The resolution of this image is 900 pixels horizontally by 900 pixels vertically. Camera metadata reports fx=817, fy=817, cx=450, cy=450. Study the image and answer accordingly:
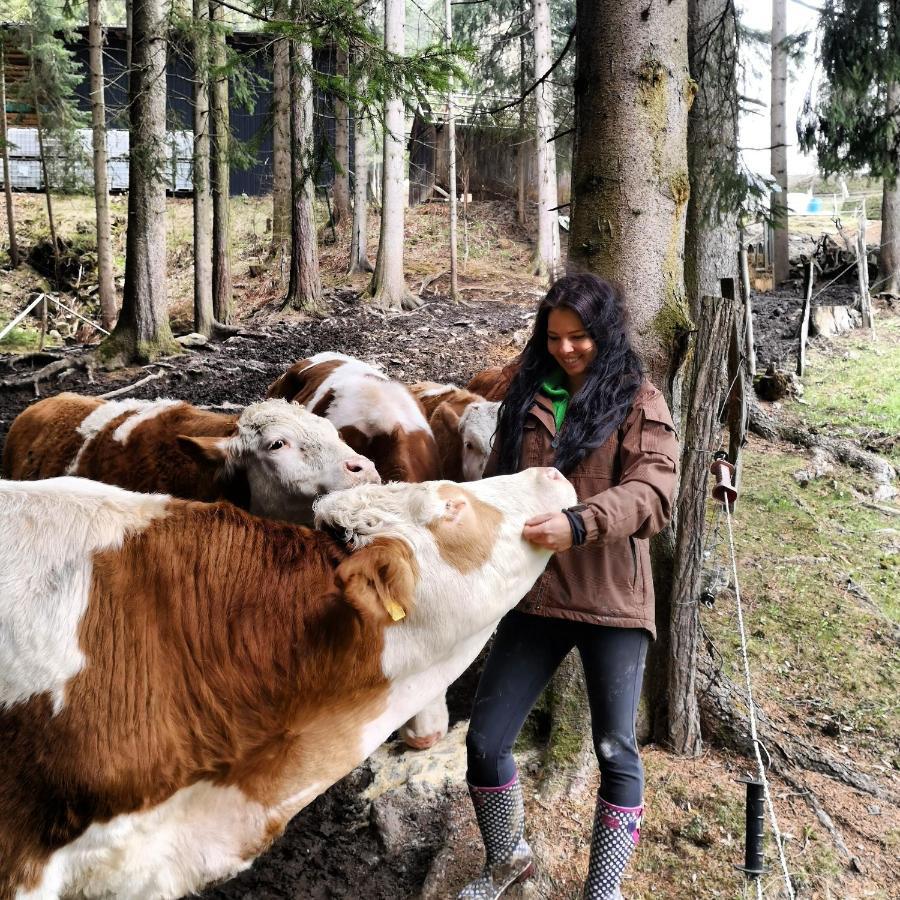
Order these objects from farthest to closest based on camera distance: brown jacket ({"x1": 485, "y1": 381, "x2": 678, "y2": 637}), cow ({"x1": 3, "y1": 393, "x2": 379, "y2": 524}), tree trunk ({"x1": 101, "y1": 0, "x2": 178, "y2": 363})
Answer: tree trunk ({"x1": 101, "y1": 0, "x2": 178, "y2": 363}) → cow ({"x1": 3, "y1": 393, "x2": 379, "y2": 524}) → brown jacket ({"x1": 485, "y1": 381, "x2": 678, "y2": 637})

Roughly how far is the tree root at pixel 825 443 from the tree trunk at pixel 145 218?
25.6 ft

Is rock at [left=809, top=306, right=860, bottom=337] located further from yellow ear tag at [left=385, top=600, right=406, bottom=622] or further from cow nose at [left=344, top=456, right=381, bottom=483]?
yellow ear tag at [left=385, top=600, right=406, bottom=622]

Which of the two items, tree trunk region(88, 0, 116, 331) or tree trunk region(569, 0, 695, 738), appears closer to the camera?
tree trunk region(569, 0, 695, 738)

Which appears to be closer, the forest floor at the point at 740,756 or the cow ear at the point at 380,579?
the cow ear at the point at 380,579

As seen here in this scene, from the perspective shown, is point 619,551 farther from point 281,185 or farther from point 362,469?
point 281,185

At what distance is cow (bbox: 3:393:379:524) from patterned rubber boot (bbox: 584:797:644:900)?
2.12 metres

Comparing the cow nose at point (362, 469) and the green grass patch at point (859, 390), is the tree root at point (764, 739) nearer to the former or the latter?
the cow nose at point (362, 469)

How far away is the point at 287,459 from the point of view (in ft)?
14.5

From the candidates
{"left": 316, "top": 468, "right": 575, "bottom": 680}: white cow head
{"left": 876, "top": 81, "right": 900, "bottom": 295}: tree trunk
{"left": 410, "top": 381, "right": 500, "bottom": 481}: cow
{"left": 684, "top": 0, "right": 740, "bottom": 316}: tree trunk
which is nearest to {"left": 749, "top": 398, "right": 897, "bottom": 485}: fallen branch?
{"left": 684, "top": 0, "right": 740, "bottom": 316}: tree trunk

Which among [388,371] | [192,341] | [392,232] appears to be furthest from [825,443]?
[392,232]

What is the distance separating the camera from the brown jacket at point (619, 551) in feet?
8.59

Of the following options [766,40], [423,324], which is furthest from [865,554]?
[766,40]

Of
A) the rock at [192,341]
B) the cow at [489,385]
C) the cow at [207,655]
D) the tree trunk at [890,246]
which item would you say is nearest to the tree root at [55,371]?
the rock at [192,341]

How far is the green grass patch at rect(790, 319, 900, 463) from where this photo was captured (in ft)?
34.4
